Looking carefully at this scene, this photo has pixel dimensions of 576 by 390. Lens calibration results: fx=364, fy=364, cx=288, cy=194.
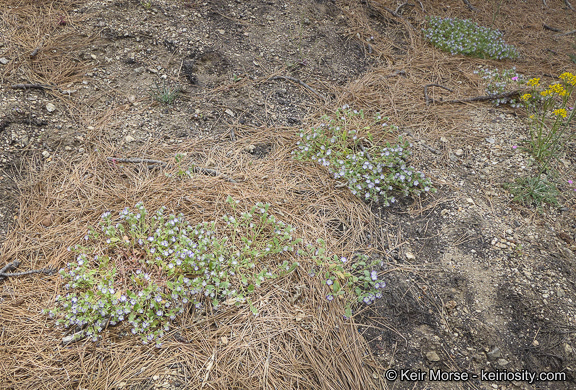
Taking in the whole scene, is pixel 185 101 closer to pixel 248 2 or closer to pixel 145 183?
pixel 145 183

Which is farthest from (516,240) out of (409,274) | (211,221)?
(211,221)

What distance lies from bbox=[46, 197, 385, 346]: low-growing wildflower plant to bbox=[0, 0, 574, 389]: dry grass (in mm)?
95

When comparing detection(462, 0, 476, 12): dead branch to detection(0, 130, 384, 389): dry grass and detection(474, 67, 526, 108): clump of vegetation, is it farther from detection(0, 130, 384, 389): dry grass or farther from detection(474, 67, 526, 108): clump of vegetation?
detection(0, 130, 384, 389): dry grass

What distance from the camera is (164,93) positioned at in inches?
127

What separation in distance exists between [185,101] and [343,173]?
1630 mm

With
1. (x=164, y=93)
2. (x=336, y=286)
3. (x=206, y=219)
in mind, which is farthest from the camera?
(x=164, y=93)

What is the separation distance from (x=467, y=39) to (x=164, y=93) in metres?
3.65

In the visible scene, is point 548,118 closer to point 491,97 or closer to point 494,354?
point 491,97

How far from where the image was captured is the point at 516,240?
2.57 meters

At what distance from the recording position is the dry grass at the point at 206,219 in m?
1.90

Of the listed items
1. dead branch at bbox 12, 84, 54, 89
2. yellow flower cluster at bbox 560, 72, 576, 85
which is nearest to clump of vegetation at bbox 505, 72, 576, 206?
yellow flower cluster at bbox 560, 72, 576, 85

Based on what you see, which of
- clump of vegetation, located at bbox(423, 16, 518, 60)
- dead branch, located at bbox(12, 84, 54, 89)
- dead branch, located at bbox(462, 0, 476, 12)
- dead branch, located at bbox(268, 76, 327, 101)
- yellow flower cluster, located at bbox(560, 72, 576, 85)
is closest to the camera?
yellow flower cluster, located at bbox(560, 72, 576, 85)

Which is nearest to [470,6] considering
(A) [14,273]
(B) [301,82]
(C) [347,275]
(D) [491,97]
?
(D) [491,97]

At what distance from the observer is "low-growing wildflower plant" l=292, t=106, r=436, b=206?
2793 mm
